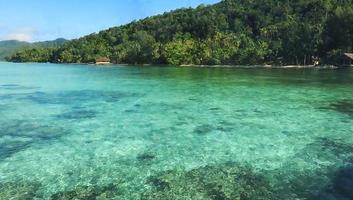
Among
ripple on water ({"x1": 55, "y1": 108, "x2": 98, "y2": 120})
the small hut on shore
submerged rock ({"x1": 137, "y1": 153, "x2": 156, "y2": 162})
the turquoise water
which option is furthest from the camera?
the small hut on shore

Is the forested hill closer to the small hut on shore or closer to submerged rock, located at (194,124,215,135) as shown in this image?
the small hut on shore

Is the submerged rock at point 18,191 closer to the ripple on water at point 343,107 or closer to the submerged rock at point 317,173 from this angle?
the submerged rock at point 317,173

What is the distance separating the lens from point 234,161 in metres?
11.2

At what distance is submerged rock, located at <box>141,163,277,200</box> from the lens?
8375 mm

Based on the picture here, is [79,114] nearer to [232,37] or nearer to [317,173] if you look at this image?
[317,173]

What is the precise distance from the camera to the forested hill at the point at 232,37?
83.6m

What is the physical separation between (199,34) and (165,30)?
40.6ft

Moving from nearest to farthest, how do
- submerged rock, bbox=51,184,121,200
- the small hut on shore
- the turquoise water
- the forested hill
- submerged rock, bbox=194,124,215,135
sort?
1. submerged rock, bbox=51,184,121,200
2. the turquoise water
3. submerged rock, bbox=194,124,215,135
4. the forested hill
5. the small hut on shore

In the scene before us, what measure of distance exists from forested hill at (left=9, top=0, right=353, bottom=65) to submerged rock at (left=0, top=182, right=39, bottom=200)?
77.3 meters

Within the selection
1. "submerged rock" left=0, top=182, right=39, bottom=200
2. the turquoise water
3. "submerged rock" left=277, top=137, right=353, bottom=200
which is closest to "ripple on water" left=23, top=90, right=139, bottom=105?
the turquoise water

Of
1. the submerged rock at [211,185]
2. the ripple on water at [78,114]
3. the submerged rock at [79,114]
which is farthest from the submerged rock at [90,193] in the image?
the submerged rock at [79,114]

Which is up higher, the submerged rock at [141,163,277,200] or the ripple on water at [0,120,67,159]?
the ripple on water at [0,120,67,159]

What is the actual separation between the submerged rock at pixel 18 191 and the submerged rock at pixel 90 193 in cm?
58

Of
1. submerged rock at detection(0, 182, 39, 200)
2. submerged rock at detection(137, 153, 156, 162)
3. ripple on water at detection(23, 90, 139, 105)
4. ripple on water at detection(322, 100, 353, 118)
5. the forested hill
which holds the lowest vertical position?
submerged rock at detection(137, 153, 156, 162)
